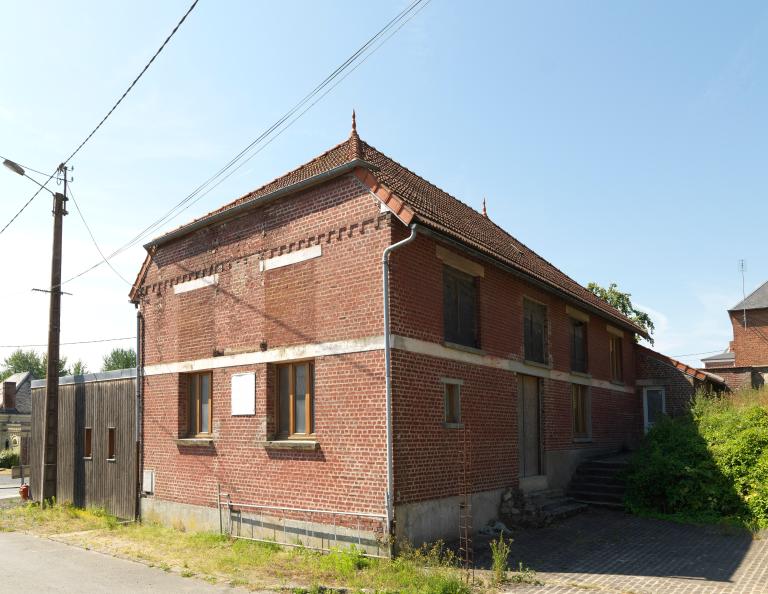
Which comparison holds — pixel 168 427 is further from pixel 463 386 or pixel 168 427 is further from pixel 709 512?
pixel 709 512

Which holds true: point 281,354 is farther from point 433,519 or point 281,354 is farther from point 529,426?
point 529,426

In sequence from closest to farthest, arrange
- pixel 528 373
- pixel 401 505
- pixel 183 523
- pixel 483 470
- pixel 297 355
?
pixel 401 505
pixel 297 355
pixel 483 470
pixel 183 523
pixel 528 373

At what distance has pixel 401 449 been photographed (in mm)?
10938

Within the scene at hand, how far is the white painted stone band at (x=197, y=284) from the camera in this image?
1465 centimetres

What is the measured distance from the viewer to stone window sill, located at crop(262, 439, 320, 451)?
11.8 metres

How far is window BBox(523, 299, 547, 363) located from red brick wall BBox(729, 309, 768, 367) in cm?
3086

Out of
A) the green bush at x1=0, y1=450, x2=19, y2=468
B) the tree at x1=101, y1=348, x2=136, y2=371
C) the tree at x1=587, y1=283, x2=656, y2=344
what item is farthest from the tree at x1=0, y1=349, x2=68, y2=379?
the tree at x1=587, y1=283, x2=656, y2=344

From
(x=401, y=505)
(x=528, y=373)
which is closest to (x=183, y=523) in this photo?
(x=401, y=505)

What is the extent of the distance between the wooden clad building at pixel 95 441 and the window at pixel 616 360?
1530 centimetres

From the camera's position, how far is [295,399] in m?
12.7

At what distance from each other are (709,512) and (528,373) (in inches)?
194

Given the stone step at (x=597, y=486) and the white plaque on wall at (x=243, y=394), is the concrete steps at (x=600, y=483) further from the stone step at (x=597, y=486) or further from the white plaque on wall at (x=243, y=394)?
the white plaque on wall at (x=243, y=394)

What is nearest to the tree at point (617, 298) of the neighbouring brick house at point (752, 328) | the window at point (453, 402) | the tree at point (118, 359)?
the neighbouring brick house at point (752, 328)

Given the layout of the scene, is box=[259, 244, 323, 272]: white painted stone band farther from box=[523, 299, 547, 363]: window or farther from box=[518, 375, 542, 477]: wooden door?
box=[518, 375, 542, 477]: wooden door
